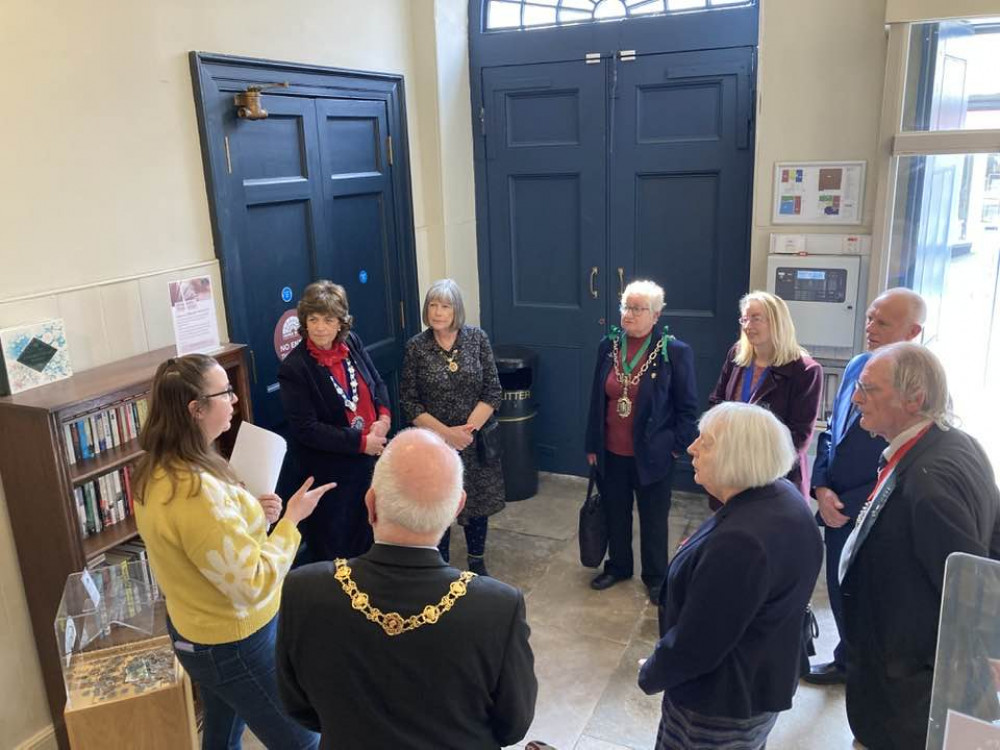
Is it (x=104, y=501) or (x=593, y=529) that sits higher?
(x=104, y=501)

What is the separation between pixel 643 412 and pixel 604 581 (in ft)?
2.93

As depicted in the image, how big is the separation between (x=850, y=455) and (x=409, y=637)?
77.1 inches

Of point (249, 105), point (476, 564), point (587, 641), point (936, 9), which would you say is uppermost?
point (936, 9)

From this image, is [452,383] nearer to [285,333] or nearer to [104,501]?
[285,333]

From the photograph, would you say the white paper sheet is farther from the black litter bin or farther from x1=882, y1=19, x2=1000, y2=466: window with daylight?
x1=882, y1=19, x2=1000, y2=466: window with daylight

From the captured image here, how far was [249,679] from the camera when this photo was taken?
2.10 meters

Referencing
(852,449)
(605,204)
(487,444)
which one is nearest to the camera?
→ (852,449)

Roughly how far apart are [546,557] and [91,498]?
224cm

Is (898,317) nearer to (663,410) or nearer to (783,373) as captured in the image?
(783,373)

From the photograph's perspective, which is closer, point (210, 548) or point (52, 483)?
point (210, 548)

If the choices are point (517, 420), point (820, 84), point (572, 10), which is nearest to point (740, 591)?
point (820, 84)

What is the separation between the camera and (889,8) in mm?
3219

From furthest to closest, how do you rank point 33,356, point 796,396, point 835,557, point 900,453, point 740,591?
point 796,396, point 835,557, point 33,356, point 900,453, point 740,591

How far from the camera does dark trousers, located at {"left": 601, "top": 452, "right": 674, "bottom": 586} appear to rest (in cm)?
361
